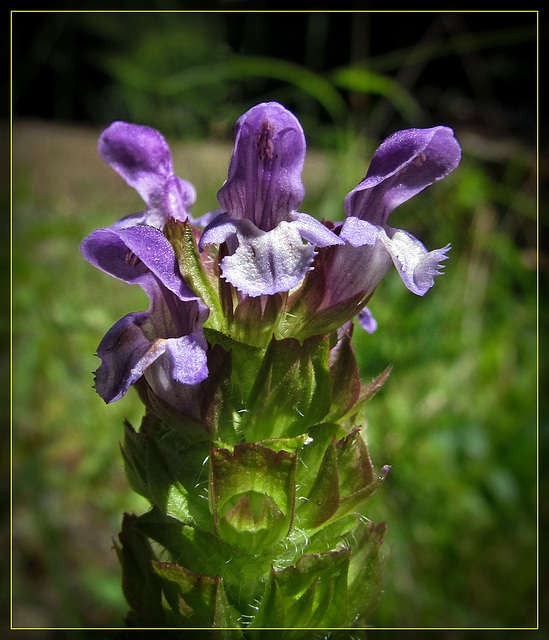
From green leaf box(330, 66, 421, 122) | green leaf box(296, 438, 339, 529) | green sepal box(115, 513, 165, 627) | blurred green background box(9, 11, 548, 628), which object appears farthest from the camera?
green leaf box(330, 66, 421, 122)

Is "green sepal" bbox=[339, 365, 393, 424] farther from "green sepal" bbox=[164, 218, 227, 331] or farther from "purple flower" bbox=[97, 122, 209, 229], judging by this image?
"purple flower" bbox=[97, 122, 209, 229]

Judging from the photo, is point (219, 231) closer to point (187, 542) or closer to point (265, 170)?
point (265, 170)

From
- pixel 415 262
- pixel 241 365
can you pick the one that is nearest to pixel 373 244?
pixel 415 262

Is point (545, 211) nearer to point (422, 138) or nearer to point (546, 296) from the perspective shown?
point (546, 296)

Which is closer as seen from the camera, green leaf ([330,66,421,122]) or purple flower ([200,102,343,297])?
purple flower ([200,102,343,297])

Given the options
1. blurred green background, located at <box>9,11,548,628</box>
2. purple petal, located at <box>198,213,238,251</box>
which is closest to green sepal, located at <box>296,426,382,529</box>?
purple petal, located at <box>198,213,238,251</box>

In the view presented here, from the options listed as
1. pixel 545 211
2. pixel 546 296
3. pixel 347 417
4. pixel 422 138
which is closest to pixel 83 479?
pixel 347 417
